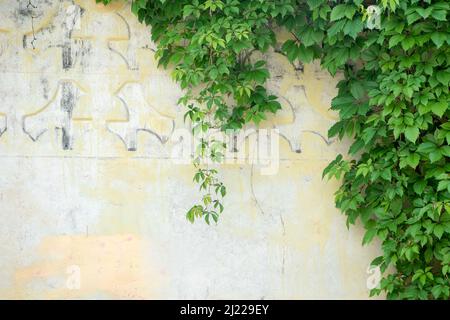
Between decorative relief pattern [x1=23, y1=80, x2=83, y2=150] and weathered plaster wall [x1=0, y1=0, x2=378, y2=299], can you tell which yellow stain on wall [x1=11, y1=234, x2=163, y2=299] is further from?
decorative relief pattern [x1=23, y1=80, x2=83, y2=150]

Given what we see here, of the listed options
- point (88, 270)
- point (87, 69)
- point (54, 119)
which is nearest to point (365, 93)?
point (87, 69)

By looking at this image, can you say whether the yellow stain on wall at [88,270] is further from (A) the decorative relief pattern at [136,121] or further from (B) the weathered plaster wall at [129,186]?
(A) the decorative relief pattern at [136,121]

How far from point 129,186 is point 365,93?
1414 millimetres

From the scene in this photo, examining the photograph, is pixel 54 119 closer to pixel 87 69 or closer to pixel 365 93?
pixel 87 69

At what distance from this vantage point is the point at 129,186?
160 inches

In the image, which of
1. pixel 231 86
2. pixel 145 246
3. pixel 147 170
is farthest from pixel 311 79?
pixel 145 246

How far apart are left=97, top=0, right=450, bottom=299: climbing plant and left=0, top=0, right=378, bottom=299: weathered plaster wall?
0.45 feet

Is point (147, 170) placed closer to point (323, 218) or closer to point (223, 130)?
point (223, 130)

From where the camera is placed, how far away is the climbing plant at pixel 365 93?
141 inches

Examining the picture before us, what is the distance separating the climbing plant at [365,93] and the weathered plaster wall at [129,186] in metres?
0.14

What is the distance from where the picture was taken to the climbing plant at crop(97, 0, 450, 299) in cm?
358

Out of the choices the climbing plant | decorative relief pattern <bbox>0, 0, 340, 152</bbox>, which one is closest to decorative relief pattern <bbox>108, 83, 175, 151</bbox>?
decorative relief pattern <bbox>0, 0, 340, 152</bbox>

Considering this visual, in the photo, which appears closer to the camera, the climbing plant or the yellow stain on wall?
the climbing plant
